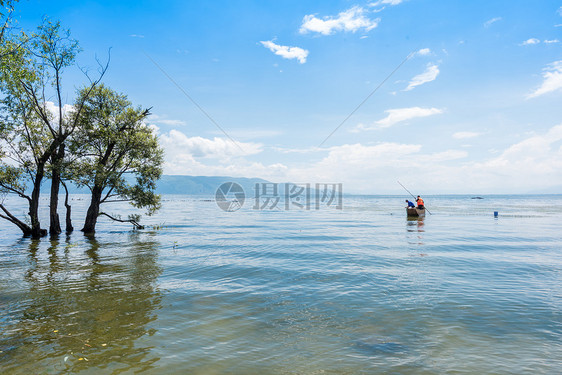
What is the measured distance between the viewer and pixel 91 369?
6.41 metres

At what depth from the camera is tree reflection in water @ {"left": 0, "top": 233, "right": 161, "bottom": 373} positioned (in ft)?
22.1

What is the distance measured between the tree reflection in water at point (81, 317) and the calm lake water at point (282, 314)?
5 centimetres

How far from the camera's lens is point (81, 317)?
9227 millimetres

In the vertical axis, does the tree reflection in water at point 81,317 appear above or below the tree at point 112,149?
below

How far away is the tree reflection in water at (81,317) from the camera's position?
266 inches

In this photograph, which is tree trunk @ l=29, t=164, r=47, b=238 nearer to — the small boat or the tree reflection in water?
the tree reflection in water

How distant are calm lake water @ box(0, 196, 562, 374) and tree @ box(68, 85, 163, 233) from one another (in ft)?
33.3

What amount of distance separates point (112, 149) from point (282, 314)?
2757 cm

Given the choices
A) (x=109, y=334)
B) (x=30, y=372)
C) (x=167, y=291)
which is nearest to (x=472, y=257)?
(x=167, y=291)

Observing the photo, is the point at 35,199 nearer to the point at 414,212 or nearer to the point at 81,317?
the point at 81,317

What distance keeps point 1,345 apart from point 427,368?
10243mm

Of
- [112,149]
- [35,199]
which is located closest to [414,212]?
[112,149]

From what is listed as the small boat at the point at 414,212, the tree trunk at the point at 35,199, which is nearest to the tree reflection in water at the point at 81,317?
the tree trunk at the point at 35,199

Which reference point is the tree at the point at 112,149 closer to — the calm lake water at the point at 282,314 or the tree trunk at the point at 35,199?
the tree trunk at the point at 35,199
